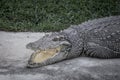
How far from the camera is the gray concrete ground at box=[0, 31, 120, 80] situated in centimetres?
499

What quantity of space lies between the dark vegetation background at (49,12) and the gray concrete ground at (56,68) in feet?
6.68

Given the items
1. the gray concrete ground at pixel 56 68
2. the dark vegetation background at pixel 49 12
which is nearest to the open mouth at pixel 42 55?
the gray concrete ground at pixel 56 68

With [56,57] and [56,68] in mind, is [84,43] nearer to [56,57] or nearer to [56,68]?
[56,57]

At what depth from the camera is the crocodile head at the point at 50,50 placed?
5.49m

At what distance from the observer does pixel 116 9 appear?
964 centimetres

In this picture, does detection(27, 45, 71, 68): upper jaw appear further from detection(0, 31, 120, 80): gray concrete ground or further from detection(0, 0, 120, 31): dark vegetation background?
detection(0, 0, 120, 31): dark vegetation background

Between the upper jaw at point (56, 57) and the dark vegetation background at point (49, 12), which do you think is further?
the dark vegetation background at point (49, 12)

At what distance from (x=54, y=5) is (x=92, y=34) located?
159 inches

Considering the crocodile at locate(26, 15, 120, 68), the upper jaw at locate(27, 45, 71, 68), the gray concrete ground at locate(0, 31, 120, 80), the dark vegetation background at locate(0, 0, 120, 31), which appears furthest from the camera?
the dark vegetation background at locate(0, 0, 120, 31)

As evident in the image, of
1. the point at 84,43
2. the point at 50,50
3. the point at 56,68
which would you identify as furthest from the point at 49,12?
the point at 56,68

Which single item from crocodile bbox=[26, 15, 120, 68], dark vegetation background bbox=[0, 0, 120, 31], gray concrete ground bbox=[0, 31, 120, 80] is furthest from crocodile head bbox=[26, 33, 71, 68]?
dark vegetation background bbox=[0, 0, 120, 31]

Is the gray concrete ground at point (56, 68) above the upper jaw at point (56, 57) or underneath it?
underneath

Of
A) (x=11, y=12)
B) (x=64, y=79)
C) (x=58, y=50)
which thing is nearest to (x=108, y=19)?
(x=58, y=50)

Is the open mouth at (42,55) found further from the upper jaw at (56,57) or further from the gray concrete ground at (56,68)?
the gray concrete ground at (56,68)
